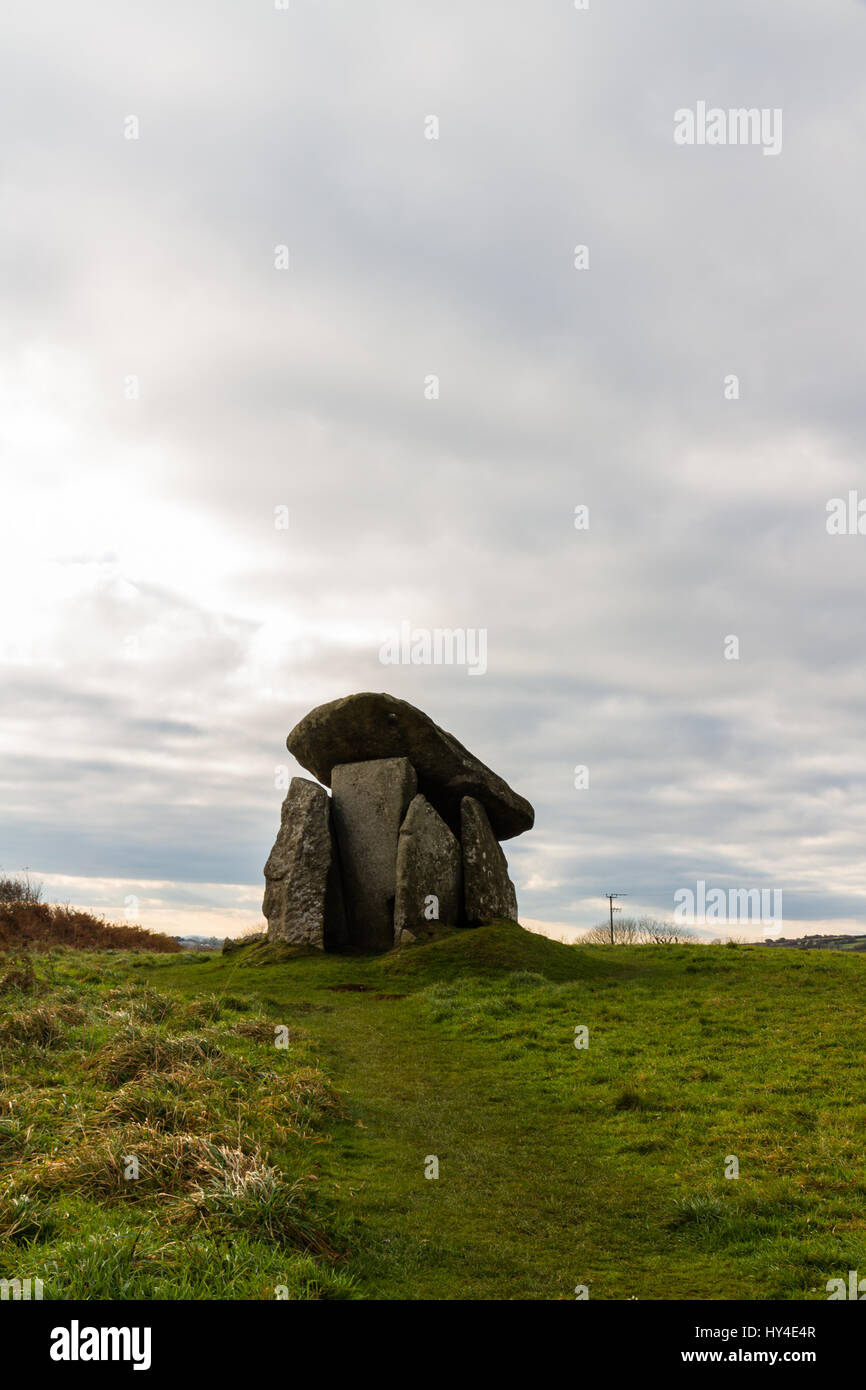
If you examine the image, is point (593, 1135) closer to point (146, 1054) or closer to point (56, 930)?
point (146, 1054)

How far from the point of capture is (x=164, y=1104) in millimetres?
8898

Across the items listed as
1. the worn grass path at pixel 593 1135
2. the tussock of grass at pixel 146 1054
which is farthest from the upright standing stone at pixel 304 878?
the tussock of grass at pixel 146 1054

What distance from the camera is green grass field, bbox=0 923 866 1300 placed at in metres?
6.62

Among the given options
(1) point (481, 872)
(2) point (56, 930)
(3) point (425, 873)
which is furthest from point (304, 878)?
(2) point (56, 930)

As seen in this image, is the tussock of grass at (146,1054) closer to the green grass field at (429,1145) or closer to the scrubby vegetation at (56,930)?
the green grass field at (429,1145)

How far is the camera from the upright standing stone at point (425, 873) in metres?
24.6

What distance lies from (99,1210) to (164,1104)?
2214 millimetres

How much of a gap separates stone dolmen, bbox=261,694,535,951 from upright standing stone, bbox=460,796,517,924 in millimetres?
29

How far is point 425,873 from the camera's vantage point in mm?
24969

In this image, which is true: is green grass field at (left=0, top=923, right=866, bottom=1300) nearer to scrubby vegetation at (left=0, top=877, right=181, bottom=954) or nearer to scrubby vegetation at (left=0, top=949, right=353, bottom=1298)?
scrubby vegetation at (left=0, top=949, right=353, bottom=1298)

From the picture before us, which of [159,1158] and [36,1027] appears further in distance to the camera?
[36,1027]

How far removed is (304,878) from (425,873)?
3324 millimetres
